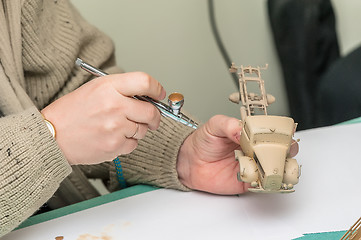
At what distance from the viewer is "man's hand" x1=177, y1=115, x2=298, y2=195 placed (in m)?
0.56

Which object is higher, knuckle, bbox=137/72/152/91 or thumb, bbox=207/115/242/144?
knuckle, bbox=137/72/152/91

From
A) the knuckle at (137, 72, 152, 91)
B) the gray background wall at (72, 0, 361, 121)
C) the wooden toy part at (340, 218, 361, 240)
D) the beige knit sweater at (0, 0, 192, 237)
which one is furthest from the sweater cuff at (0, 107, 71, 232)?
the gray background wall at (72, 0, 361, 121)

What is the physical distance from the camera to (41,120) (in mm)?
493

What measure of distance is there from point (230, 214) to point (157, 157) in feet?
0.45

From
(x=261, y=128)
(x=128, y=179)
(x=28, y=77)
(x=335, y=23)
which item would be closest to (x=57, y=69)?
(x=28, y=77)

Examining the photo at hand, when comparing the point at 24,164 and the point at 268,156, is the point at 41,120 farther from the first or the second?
the point at 268,156

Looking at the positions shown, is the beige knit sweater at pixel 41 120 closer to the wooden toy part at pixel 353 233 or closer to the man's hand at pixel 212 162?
the man's hand at pixel 212 162

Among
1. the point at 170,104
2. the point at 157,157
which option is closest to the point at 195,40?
the point at 157,157

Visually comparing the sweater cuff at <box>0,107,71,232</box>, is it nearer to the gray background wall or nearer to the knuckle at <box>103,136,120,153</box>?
the knuckle at <box>103,136,120,153</box>

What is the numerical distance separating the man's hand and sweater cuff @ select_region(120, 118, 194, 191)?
0.02 meters

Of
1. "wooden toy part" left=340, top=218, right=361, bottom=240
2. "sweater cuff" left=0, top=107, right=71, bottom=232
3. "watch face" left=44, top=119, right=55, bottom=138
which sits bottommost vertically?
"wooden toy part" left=340, top=218, right=361, bottom=240

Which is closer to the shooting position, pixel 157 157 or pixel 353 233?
pixel 353 233

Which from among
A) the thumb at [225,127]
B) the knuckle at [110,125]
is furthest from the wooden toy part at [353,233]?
the knuckle at [110,125]

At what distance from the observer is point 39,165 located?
0.49m
